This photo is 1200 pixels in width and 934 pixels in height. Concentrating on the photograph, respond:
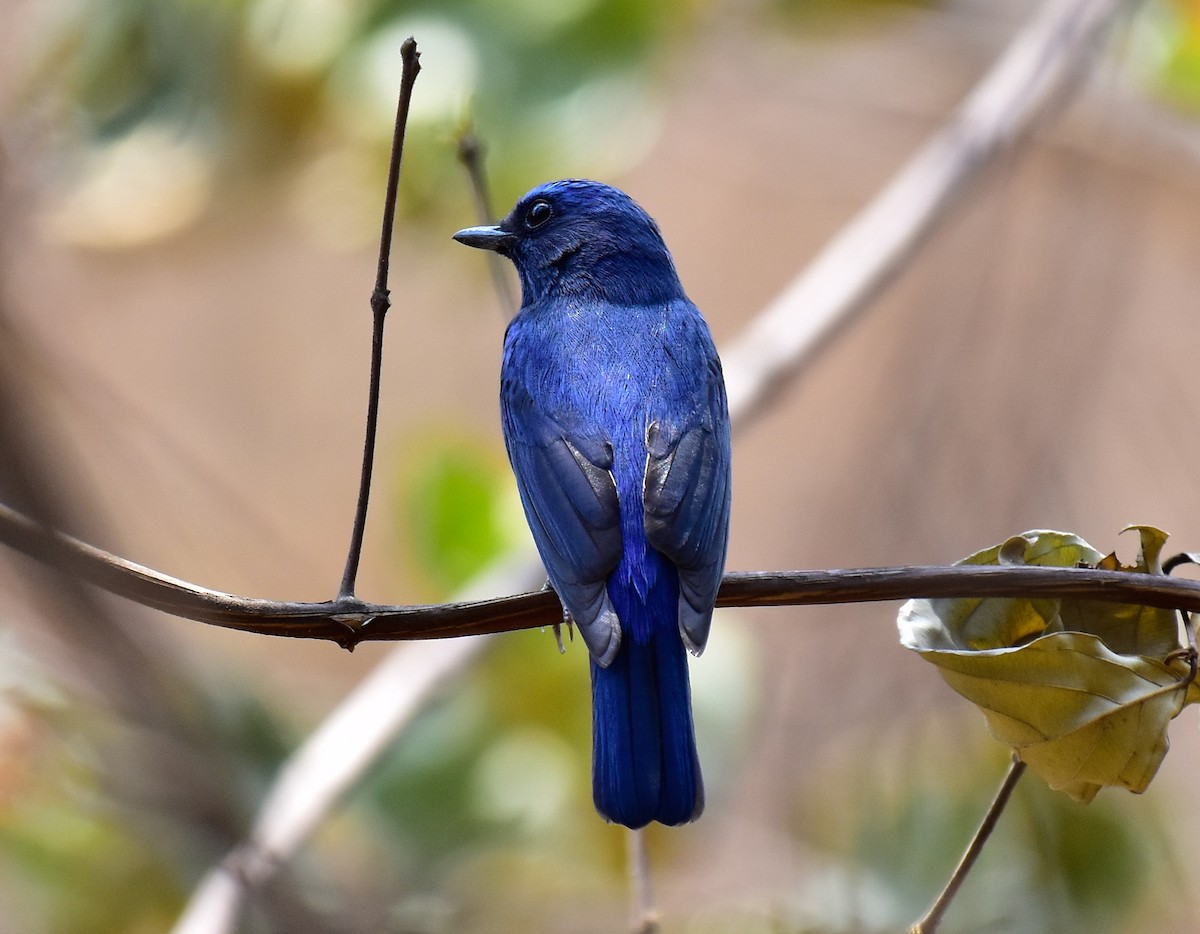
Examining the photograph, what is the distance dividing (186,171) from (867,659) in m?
2.83

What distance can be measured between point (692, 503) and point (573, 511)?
0.20 m

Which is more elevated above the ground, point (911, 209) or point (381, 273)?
point (911, 209)

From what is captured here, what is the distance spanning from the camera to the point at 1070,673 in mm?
1723

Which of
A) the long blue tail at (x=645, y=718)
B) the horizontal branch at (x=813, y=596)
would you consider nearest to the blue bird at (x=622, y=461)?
the long blue tail at (x=645, y=718)

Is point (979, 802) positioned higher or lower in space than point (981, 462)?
lower

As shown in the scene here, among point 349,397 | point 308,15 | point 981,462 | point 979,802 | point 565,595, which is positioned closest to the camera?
point 565,595

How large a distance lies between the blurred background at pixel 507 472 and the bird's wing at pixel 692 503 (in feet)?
2.10

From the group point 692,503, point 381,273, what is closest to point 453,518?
point 692,503

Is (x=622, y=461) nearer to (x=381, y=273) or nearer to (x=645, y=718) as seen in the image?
(x=645, y=718)

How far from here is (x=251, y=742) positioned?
3.44m

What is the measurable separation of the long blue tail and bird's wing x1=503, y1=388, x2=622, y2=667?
0.03 metres

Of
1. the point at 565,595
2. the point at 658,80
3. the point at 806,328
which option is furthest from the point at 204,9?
the point at 565,595

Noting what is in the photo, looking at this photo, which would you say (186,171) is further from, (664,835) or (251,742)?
(664,835)

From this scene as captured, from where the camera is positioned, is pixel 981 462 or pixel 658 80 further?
pixel 981 462
